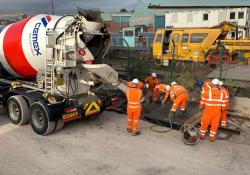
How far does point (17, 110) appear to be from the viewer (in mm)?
8531

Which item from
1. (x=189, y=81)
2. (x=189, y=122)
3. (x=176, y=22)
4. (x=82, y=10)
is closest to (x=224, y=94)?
(x=189, y=122)

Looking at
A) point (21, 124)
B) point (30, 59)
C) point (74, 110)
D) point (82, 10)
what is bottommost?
point (21, 124)

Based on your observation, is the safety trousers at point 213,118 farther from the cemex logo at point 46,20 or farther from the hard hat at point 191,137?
the cemex logo at point 46,20

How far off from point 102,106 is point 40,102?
1.57 meters

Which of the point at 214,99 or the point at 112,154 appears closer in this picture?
the point at 112,154

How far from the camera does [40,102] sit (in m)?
7.55

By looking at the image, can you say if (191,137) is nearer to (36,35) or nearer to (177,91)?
(177,91)

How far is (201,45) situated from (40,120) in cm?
1136

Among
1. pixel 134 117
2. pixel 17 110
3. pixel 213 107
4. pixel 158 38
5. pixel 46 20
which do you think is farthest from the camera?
pixel 158 38

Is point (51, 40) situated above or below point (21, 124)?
above

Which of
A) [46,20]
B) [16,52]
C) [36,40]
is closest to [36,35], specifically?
[36,40]

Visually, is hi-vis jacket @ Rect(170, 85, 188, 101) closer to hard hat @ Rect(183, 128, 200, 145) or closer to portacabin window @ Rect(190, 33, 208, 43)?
hard hat @ Rect(183, 128, 200, 145)

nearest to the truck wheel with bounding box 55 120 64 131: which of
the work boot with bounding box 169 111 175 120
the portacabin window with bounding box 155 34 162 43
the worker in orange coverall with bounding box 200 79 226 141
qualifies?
→ the work boot with bounding box 169 111 175 120

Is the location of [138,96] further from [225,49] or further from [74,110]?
[225,49]
